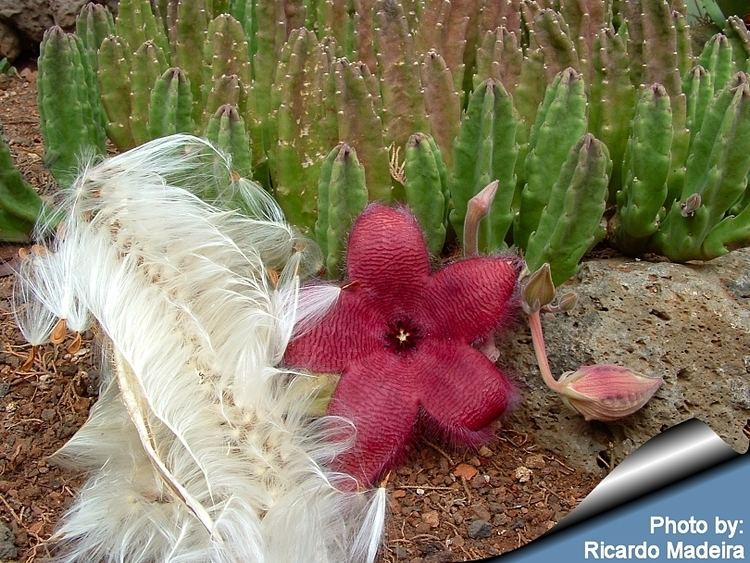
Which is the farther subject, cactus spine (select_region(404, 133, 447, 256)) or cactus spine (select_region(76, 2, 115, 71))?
cactus spine (select_region(76, 2, 115, 71))

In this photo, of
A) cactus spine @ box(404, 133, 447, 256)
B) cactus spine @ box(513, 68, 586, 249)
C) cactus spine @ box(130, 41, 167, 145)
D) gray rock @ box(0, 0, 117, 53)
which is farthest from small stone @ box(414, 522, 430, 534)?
gray rock @ box(0, 0, 117, 53)

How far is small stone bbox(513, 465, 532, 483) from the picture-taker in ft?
4.13

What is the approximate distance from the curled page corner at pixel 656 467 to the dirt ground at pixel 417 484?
0.12 m

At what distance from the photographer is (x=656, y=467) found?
3.55 feet

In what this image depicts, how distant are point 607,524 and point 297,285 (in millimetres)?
542

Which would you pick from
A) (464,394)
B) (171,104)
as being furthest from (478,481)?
(171,104)

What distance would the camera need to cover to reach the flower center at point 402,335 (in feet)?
4.28

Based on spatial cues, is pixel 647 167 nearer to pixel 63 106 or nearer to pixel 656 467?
pixel 656 467

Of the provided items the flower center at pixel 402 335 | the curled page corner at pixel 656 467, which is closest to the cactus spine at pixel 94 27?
the flower center at pixel 402 335

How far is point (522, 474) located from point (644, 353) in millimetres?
266

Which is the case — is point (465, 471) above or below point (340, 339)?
below

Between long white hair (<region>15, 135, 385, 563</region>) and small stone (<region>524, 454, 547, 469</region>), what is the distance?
10.8 inches

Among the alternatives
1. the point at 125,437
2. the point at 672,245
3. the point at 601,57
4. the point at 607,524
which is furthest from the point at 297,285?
the point at 601,57

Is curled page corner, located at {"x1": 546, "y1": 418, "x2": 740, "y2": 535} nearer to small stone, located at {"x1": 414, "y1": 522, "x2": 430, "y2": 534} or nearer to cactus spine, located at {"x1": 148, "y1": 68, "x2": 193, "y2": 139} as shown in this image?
small stone, located at {"x1": 414, "y1": 522, "x2": 430, "y2": 534}
